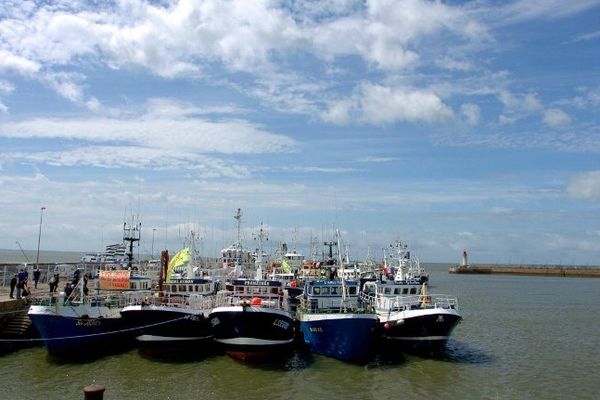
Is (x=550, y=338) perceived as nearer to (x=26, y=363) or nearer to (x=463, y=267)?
(x=26, y=363)

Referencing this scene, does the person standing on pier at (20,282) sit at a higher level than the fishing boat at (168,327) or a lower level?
higher

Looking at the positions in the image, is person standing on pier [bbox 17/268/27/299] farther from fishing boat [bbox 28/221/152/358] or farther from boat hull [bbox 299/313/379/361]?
boat hull [bbox 299/313/379/361]

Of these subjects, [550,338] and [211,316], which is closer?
[211,316]

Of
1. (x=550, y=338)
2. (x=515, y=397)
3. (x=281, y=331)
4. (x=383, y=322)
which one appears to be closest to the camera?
(x=515, y=397)

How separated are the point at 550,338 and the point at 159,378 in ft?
95.2

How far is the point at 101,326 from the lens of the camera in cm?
3044

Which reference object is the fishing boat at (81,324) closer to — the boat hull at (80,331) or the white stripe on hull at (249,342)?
the boat hull at (80,331)

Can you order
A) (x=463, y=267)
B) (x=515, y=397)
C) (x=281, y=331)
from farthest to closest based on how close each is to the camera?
(x=463, y=267)
(x=281, y=331)
(x=515, y=397)

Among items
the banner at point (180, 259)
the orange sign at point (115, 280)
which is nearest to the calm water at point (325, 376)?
the banner at point (180, 259)

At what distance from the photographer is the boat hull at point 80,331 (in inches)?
1135

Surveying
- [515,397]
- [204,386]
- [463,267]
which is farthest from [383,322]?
[463,267]

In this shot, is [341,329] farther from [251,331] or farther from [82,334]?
[82,334]

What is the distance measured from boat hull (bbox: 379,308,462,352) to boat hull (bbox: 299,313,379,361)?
1.98m

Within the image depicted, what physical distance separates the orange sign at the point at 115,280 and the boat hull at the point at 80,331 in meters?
9.91
